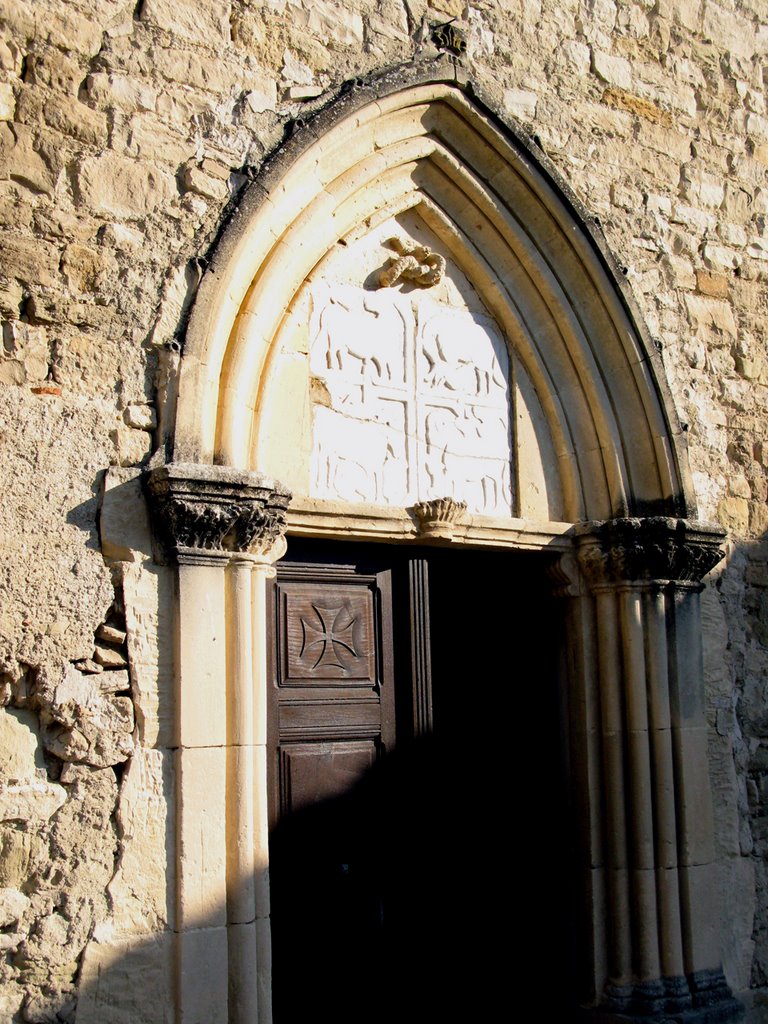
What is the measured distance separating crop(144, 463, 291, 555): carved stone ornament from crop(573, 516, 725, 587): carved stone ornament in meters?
1.62

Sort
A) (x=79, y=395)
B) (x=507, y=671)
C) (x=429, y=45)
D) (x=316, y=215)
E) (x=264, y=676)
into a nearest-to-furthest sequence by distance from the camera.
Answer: (x=79, y=395) < (x=264, y=676) < (x=316, y=215) < (x=429, y=45) < (x=507, y=671)

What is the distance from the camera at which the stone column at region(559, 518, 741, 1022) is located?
4617 millimetres

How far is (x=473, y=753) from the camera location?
4.86m

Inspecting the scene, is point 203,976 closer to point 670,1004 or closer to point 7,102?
point 670,1004

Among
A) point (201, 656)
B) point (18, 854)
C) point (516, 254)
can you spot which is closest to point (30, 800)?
point (18, 854)

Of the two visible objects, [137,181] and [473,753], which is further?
[473,753]

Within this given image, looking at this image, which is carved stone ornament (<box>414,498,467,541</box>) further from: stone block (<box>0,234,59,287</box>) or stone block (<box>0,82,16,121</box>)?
stone block (<box>0,82,16,121</box>)

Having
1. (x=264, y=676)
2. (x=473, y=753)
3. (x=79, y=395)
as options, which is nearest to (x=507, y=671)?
(x=473, y=753)

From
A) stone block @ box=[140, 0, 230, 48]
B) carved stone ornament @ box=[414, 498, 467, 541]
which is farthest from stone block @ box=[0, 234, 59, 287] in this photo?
carved stone ornament @ box=[414, 498, 467, 541]

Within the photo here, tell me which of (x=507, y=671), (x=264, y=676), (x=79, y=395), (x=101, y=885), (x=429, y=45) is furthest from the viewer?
(x=507, y=671)

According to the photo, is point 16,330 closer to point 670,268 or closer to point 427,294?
point 427,294

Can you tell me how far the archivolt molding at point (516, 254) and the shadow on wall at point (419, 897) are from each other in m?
1.32

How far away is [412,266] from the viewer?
470cm

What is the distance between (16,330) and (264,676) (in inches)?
54.5
